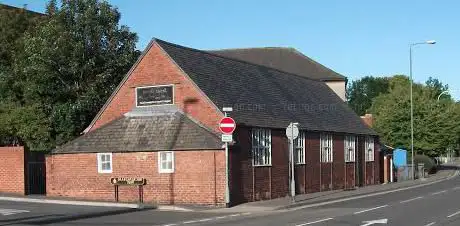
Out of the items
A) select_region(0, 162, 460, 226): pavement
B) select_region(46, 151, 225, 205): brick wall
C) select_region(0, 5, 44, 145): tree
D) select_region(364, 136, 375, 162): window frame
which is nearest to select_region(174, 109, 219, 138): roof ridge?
select_region(46, 151, 225, 205): brick wall

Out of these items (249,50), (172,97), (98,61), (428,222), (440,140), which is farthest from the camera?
(249,50)

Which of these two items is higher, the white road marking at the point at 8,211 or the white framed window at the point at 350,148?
the white framed window at the point at 350,148

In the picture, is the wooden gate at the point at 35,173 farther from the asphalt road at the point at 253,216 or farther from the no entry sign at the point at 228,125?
the no entry sign at the point at 228,125

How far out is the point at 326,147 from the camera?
117 ft

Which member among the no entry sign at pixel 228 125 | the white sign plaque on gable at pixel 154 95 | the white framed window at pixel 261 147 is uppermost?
the white sign plaque on gable at pixel 154 95

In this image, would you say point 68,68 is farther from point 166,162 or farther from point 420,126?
point 420,126

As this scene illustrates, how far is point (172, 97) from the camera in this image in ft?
92.9

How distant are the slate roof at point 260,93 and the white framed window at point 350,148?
1.59ft

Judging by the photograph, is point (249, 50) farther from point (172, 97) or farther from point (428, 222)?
point (428, 222)

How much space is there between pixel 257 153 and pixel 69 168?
8.22 metres

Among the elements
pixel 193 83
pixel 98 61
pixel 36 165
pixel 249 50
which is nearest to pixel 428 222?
pixel 193 83

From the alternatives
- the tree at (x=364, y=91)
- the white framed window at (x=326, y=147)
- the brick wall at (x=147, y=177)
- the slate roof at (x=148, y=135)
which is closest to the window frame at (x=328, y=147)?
the white framed window at (x=326, y=147)

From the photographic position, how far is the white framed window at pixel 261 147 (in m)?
28.2

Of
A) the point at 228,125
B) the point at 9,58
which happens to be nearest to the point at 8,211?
the point at 228,125
